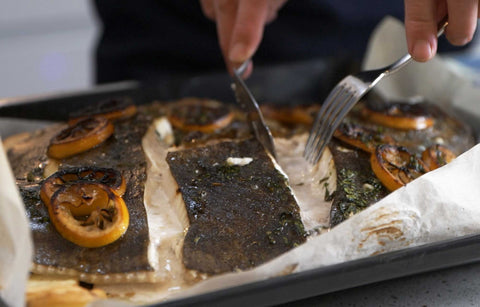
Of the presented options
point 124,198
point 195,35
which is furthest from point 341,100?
point 195,35

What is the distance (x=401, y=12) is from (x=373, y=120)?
4.83ft

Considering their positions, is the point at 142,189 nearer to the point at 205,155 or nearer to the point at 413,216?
the point at 205,155

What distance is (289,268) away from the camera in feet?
6.83

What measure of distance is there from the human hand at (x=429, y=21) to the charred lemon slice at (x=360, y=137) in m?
0.61

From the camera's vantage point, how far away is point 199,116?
3461mm

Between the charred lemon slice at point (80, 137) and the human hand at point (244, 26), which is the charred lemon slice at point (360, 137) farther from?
the charred lemon slice at point (80, 137)

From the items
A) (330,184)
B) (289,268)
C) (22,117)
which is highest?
(289,268)

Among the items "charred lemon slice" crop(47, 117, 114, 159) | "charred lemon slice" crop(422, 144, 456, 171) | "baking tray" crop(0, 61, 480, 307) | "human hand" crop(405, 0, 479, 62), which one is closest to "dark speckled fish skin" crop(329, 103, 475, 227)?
"charred lemon slice" crop(422, 144, 456, 171)

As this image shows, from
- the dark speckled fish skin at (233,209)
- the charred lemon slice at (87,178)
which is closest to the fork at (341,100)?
the dark speckled fish skin at (233,209)

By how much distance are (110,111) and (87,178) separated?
838mm

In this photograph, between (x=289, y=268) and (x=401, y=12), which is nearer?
(x=289, y=268)

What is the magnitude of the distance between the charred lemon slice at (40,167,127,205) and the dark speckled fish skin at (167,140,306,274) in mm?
279

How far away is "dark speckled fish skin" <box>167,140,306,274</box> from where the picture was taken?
7.29ft

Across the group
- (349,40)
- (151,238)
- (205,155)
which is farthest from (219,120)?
(349,40)
